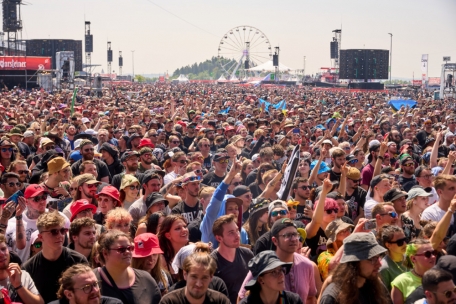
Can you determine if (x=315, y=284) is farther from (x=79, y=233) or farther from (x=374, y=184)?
(x=374, y=184)

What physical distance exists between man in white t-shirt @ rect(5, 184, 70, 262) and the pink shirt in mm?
1995

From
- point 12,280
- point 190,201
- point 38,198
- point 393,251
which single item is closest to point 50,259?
point 12,280

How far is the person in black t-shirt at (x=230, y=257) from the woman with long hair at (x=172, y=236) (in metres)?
0.35

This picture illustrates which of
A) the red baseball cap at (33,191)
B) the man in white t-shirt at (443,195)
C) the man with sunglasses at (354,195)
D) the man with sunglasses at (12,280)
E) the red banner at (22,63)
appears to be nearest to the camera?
the man with sunglasses at (12,280)

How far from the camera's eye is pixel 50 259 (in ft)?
17.0

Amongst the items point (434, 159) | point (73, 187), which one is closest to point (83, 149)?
point (73, 187)

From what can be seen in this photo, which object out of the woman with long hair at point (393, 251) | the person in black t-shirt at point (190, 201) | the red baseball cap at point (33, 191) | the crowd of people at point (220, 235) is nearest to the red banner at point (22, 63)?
the crowd of people at point (220, 235)

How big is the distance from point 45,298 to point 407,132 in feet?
31.3

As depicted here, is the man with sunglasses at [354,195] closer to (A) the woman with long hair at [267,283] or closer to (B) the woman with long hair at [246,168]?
(B) the woman with long hair at [246,168]

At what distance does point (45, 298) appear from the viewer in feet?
16.5

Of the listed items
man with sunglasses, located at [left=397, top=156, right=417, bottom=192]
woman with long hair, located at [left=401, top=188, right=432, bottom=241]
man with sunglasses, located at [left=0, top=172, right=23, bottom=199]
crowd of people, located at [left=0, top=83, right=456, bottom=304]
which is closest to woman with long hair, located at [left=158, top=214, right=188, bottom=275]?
crowd of people, located at [left=0, top=83, right=456, bottom=304]

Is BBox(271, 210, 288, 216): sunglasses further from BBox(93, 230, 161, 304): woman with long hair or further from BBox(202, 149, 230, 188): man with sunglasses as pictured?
BBox(202, 149, 230, 188): man with sunglasses

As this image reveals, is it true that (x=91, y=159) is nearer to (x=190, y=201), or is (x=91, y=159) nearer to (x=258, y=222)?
(x=190, y=201)

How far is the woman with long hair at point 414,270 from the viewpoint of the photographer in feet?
16.1
